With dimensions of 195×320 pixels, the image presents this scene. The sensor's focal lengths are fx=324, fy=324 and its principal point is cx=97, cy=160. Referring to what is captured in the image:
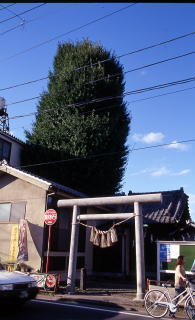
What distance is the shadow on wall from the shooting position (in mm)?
15023

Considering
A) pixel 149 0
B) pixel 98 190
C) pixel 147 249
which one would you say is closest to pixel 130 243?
pixel 147 249

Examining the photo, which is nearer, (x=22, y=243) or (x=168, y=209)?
(x=22, y=243)

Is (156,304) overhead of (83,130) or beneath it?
beneath

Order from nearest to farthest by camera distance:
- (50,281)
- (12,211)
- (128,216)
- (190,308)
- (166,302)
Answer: (190,308)
(166,302)
(128,216)
(50,281)
(12,211)

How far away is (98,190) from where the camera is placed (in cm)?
2533

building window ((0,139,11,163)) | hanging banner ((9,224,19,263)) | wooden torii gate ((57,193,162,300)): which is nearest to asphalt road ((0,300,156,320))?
wooden torii gate ((57,193,162,300))

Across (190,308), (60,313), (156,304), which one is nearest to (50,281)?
(60,313)

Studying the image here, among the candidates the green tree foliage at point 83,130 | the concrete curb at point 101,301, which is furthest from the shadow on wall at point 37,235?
the green tree foliage at point 83,130

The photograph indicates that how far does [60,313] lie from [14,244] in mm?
7249

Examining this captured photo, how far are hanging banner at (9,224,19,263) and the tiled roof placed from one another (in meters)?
7.43

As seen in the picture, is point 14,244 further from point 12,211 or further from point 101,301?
point 101,301

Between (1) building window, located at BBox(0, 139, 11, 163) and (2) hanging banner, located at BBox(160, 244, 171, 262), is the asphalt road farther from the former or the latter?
(1) building window, located at BBox(0, 139, 11, 163)

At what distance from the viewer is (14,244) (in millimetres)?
15508

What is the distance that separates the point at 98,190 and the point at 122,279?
8.22 meters
